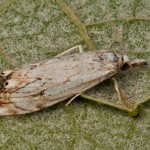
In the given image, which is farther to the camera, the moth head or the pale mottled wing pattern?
the moth head

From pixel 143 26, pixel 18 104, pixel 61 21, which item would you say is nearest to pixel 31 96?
pixel 18 104

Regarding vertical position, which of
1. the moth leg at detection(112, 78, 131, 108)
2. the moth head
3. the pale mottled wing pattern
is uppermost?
the pale mottled wing pattern

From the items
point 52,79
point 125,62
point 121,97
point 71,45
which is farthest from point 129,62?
point 52,79

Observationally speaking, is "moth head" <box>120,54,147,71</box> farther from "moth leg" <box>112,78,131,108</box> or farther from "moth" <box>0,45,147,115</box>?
"moth leg" <box>112,78,131,108</box>

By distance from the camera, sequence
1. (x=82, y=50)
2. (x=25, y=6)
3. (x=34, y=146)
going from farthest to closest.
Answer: (x=25, y=6) → (x=82, y=50) → (x=34, y=146)

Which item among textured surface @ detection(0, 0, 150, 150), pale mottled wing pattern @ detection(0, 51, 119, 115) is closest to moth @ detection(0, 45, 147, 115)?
pale mottled wing pattern @ detection(0, 51, 119, 115)

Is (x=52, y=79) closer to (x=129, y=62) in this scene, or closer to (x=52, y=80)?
(x=52, y=80)

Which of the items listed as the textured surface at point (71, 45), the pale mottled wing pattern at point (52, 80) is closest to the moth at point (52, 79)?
the pale mottled wing pattern at point (52, 80)

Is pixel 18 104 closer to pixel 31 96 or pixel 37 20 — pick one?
pixel 31 96
